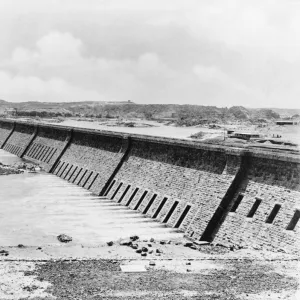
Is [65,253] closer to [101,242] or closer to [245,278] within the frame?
[101,242]

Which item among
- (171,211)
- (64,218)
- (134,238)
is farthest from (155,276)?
(64,218)

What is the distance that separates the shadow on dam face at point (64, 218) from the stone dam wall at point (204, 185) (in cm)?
131

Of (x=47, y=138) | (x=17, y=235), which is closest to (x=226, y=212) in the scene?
(x=17, y=235)

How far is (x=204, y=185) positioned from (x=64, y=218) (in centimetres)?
1203

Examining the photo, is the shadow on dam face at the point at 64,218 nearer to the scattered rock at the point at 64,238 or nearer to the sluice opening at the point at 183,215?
the scattered rock at the point at 64,238

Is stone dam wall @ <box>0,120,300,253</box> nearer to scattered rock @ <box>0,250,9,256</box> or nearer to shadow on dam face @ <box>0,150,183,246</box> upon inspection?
shadow on dam face @ <box>0,150,183,246</box>

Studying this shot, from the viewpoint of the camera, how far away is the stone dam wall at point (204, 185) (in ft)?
83.0

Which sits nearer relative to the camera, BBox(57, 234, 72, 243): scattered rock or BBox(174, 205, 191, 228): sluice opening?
BBox(57, 234, 72, 243): scattered rock

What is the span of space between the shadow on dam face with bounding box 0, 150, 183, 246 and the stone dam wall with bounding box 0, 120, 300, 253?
4.30 ft

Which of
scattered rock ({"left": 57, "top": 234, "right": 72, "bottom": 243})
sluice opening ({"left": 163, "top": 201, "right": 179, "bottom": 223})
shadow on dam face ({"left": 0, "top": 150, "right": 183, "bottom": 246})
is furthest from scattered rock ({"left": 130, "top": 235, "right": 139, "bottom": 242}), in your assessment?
sluice opening ({"left": 163, "top": 201, "right": 179, "bottom": 223})

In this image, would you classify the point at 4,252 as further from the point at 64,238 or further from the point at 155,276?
the point at 155,276

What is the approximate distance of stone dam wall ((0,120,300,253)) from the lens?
25.3 m

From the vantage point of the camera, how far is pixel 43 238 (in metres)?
30.6

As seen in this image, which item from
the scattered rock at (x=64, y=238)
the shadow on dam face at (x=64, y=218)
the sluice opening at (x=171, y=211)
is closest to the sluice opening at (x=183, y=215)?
the shadow on dam face at (x=64, y=218)
